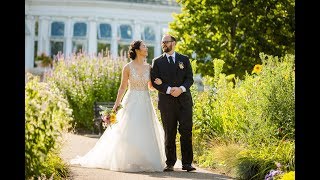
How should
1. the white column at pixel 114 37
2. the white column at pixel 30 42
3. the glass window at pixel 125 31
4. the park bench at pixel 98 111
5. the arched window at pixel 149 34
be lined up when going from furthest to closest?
the arched window at pixel 149 34 → the glass window at pixel 125 31 → the white column at pixel 114 37 → the white column at pixel 30 42 → the park bench at pixel 98 111

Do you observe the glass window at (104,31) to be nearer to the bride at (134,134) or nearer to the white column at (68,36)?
the white column at (68,36)

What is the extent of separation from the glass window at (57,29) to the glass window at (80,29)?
937 millimetres

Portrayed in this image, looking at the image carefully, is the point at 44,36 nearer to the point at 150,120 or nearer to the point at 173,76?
the point at 150,120

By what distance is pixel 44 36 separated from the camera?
44.0 metres

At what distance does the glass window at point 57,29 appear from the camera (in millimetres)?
44344

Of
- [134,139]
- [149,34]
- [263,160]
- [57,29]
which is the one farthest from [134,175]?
[149,34]

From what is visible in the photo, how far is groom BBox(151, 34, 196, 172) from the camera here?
8383mm

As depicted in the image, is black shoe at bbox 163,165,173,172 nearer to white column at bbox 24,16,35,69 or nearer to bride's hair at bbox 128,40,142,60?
bride's hair at bbox 128,40,142,60

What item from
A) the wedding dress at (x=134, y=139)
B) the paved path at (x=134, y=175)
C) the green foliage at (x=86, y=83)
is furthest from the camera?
the green foliage at (x=86, y=83)

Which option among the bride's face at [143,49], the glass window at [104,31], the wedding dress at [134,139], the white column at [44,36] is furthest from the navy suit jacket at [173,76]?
the glass window at [104,31]

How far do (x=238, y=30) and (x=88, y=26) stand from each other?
27.1 meters

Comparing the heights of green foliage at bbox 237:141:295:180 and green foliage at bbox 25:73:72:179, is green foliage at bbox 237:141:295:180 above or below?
below

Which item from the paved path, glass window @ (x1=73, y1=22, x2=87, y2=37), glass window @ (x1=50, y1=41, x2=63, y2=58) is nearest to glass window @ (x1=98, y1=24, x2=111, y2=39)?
glass window @ (x1=73, y1=22, x2=87, y2=37)

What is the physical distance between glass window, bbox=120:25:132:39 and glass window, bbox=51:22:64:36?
442cm
